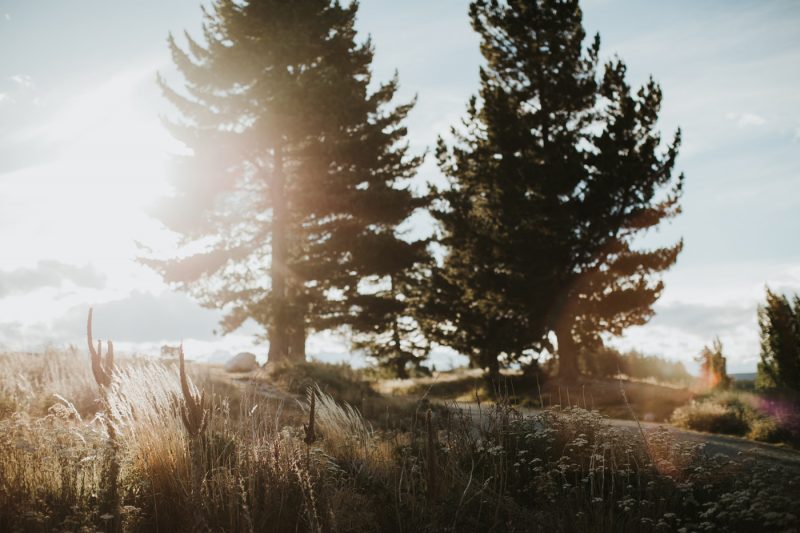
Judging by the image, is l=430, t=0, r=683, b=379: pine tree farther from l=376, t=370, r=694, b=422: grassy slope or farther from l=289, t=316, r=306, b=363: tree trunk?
l=289, t=316, r=306, b=363: tree trunk

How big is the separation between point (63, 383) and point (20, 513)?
5385mm

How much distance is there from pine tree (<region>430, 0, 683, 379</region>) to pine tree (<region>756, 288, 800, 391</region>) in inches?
282

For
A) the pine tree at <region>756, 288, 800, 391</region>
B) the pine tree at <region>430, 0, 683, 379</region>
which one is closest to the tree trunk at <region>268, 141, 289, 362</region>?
the pine tree at <region>430, 0, 683, 379</region>

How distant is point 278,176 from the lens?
16297mm

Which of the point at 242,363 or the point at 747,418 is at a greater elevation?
the point at 242,363

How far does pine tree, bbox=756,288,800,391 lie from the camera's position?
17.9 meters

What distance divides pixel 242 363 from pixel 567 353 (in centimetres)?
1013

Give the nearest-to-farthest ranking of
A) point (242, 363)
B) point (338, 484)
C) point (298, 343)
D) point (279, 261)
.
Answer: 1. point (338, 484)
2. point (242, 363)
3. point (279, 261)
4. point (298, 343)

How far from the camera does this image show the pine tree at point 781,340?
58.7 ft

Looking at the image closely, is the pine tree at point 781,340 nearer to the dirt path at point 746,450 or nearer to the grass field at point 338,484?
the dirt path at point 746,450

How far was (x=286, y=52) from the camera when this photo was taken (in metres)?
14.9

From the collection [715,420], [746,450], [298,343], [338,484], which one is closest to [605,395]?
[715,420]

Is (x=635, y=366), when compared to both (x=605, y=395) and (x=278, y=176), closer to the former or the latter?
(x=605, y=395)

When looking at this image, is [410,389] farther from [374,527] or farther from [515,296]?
[374,527]
